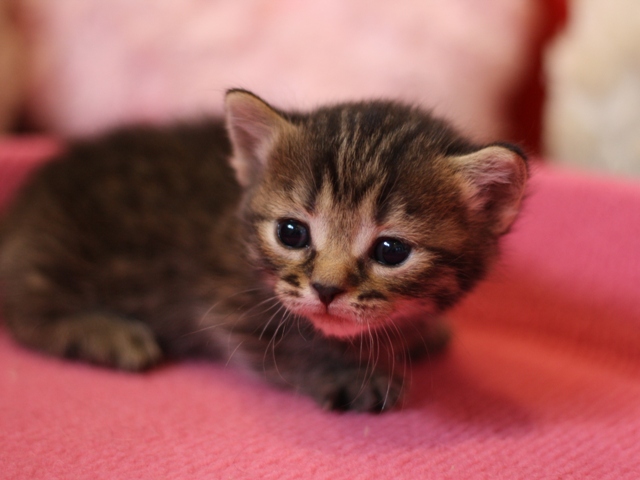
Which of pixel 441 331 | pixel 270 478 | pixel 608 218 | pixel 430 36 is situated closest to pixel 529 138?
pixel 430 36

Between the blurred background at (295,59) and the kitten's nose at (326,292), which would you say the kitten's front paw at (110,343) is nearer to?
the kitten's nose at (326,292)

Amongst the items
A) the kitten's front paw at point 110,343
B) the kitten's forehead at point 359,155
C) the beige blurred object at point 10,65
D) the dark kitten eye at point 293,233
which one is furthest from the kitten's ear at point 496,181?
the beige blurred object at point 10,65

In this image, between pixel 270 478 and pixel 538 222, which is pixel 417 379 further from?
pixel 538 222

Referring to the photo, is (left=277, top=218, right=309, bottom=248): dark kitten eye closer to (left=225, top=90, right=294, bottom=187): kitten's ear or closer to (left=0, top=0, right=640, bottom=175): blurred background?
(left=225, top=90, right=294, bottom=187): kitten's ear

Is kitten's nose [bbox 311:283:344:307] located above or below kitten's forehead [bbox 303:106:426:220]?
below

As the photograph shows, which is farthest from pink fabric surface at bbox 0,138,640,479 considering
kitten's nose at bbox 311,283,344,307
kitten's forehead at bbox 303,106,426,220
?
kitten's forehead at bbox 303,106,426,220

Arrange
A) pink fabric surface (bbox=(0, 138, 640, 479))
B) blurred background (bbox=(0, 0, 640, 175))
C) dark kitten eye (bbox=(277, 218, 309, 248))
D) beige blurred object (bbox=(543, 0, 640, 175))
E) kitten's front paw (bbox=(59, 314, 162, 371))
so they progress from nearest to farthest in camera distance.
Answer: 1. pink fabric surface (bbox=(0, 138, 640, 479))
2. dark kitten eye (bbox=(277, 218, 309, 248))
3. kitten's front paw (bbox=(59, 314, 162, 371))
4. beige blurred object (bbox=(543, 0, 640, 175))
5. blurred background (bbox=(0, 0, 640, 175))

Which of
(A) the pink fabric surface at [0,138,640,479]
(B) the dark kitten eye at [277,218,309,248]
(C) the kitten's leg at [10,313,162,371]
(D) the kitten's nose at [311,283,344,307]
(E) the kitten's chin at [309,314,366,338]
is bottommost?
(C) the kitten's leg at [10,313,162,371]
